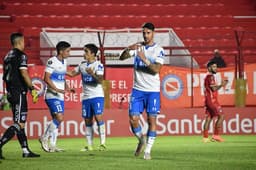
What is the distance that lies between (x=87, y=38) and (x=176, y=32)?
14.2ft

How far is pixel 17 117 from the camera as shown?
12.6 metres

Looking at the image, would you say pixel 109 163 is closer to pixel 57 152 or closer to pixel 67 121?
pixel 57 152

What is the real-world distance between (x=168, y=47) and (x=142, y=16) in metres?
9.00

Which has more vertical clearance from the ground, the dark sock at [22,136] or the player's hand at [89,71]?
the player's hand at [89,71]

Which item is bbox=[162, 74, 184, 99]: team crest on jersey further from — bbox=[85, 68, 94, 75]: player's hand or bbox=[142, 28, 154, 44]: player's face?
bbox=[142, 28, 154, 44]: player's face

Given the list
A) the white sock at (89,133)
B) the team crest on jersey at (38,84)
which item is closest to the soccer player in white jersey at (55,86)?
the white sock at (89,133)

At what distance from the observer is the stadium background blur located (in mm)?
20938

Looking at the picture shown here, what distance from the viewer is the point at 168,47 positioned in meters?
22.1

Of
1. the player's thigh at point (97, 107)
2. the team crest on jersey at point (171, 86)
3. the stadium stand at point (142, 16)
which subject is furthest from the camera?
the stadium stand at point (142, 16)

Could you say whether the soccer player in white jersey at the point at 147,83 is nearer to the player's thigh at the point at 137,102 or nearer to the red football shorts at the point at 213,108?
the player's thigh at the point at 137,102

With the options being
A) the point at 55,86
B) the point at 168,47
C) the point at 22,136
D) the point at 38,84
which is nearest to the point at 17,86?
the point at 22,136

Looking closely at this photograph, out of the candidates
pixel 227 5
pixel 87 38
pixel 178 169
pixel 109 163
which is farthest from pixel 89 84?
pixel 227 5

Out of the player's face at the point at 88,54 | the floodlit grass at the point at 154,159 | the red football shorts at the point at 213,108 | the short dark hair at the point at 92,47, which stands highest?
the short dark hair at the point at 92,47

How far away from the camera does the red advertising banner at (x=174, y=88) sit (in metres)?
21.3
